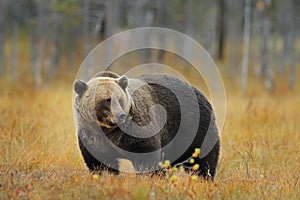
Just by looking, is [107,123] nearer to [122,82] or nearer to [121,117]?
[121,117]

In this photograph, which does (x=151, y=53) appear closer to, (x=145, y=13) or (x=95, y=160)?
(x=145, y=13)

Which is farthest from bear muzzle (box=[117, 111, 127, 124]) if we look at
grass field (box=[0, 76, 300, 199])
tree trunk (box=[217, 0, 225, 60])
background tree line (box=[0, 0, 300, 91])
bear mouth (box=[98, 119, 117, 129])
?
tree trunk (box=[217, 0, 225, 60])

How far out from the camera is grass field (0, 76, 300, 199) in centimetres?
484

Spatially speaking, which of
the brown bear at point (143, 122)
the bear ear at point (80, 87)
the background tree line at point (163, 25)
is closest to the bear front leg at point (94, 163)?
the brown bear at point (143, 122)

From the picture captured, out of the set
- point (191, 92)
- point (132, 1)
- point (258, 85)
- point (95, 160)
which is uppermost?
A: point (132, 1)

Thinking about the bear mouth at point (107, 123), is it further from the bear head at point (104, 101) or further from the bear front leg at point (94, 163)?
the bear front leg at point (94, 163)

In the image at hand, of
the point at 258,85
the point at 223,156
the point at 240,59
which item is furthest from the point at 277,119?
the point at 240,59

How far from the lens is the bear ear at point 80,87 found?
530cm

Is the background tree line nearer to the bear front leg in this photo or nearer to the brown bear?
the brown bear

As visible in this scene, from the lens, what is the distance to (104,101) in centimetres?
509

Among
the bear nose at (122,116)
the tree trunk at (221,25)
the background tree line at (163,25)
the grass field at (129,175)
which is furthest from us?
the tree trunk at (221,25)

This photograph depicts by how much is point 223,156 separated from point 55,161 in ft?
7.66

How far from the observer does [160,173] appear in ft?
18.2

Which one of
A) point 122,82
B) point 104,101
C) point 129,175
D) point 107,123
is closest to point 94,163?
point 129,175
